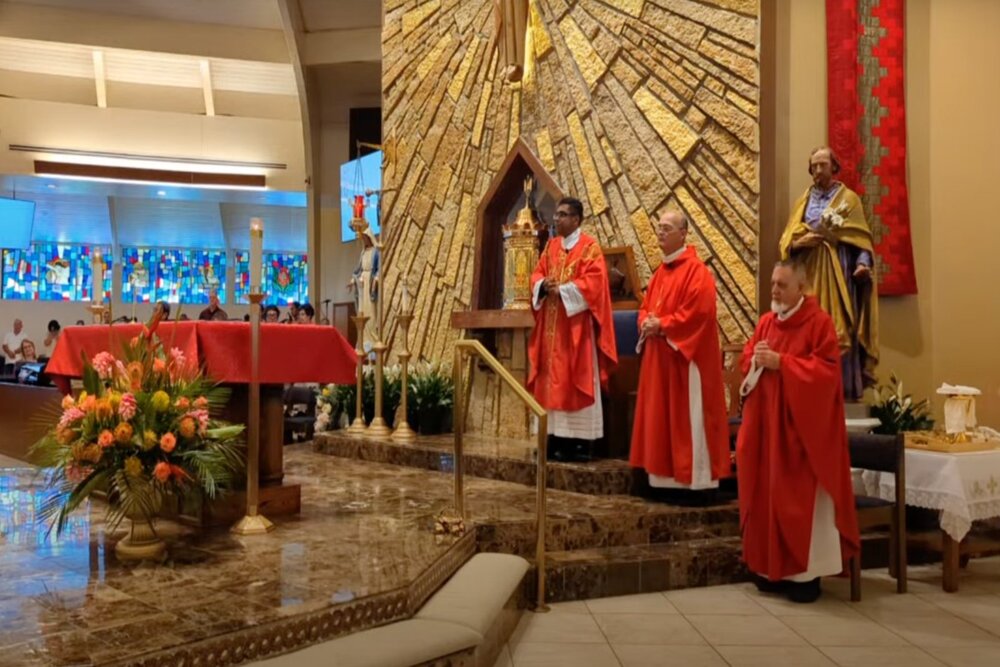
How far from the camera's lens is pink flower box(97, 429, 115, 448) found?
298cm

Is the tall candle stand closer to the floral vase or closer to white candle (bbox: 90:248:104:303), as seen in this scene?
white candle (bbox: 90:248:104:303)

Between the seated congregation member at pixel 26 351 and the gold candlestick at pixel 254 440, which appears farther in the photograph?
the seated congregation member at pixel 26 351

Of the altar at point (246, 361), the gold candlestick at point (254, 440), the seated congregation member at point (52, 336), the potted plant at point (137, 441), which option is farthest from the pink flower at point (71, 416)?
the seated congregation member at point (52, 336)

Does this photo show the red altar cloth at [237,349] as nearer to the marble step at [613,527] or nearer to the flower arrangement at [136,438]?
the flower arrangement at [136,438]

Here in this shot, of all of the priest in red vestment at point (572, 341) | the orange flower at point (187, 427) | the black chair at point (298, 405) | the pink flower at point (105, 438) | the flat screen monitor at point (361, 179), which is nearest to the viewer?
the pink flower at point (105, 438)

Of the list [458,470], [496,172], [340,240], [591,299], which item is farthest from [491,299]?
[340,240]

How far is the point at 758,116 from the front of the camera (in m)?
5.58

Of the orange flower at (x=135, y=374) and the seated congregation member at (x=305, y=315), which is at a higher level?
the seated congregation member at (x=305, y=315)

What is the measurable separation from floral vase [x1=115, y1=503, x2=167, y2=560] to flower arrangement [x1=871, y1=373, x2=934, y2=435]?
13.7ft

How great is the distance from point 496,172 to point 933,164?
3353 millimetres

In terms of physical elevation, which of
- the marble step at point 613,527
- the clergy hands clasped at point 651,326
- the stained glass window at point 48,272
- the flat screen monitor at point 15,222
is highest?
the flat screen monitor at point 15,222

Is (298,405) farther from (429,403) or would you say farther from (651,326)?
(651,326)

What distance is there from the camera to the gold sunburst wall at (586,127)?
18.7 ft

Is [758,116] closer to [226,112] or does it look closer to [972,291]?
[972,291]
